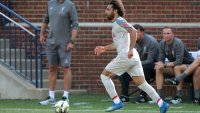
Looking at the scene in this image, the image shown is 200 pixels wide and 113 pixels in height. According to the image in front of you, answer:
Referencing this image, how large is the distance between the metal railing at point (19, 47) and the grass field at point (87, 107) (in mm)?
1140

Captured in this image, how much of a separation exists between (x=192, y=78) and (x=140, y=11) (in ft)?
8.26

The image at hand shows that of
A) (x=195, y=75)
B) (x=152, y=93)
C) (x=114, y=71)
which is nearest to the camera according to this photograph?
(x=152, y=93)

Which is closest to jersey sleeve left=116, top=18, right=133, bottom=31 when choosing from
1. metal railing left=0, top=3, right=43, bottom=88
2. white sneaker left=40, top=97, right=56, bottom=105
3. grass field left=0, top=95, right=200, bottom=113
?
grass field left=0, top=95, right=200, bottom=113

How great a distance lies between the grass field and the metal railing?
1140 millimetres

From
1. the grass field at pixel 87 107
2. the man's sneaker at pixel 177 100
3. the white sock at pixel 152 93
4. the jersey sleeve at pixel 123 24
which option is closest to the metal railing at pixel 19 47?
the grass field at pixel 87 107

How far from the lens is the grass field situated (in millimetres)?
12341

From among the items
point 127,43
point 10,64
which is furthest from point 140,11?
point 127,43

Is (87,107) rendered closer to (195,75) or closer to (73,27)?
(73,27)

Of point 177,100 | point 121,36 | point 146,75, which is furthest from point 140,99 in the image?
point 121,36

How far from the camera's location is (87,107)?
1293 cm

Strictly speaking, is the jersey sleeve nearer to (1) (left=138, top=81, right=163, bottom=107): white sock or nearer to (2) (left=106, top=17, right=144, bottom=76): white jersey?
(2) (left=106, top=17, right=144, bottom=76): white jersey

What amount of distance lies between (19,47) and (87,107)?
368cm

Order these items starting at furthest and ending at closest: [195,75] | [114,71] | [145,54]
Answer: [145,54], [195,75], [114,71]

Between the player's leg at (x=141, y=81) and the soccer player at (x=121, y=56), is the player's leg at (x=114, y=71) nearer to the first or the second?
the soccer player at (x=121, y=56)
